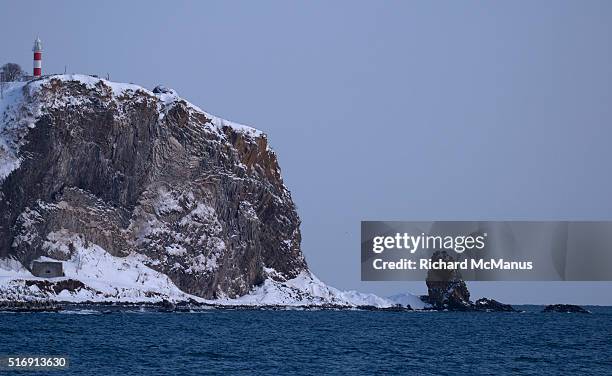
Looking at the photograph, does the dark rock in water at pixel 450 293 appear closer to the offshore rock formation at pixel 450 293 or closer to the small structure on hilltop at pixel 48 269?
the offshore rock formation at pixel 450 293

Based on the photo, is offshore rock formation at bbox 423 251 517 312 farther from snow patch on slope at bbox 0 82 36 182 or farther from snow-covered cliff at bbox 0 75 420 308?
snow patch on slope at bbox 0 82 36 182

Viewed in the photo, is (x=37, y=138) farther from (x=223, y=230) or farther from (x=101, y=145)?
(x=223, y=230)

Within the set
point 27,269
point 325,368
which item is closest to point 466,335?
point 325,368

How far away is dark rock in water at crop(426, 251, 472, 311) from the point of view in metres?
188

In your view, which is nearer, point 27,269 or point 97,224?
point 27,269

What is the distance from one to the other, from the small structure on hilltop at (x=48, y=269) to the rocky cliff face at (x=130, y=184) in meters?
4.92

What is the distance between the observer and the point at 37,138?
16075 centimetres

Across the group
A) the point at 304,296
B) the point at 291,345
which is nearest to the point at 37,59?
the point at 304,296

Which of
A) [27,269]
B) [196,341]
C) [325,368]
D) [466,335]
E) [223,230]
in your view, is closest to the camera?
[325,368]

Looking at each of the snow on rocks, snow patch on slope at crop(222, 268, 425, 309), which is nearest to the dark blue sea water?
snow patch on slope at crop(222, 268, 425, 309)

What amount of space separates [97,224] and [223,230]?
58.9 feet

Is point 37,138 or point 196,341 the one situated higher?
point 37,138

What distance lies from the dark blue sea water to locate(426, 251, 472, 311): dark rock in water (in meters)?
36.3

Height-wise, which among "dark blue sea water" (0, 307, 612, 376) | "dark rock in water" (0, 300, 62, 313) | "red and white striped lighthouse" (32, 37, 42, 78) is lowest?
"dark blue sea water" (0, 307, 612, 376)
